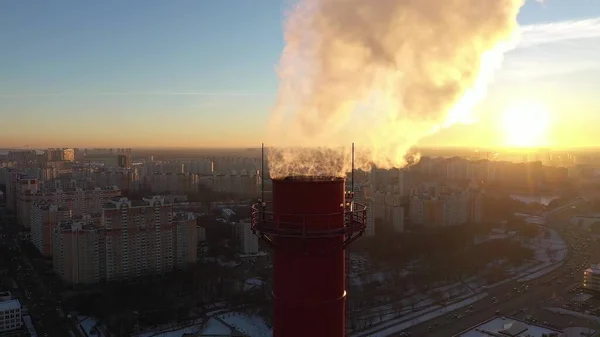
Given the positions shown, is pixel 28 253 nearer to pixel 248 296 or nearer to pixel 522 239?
pixel 248 296

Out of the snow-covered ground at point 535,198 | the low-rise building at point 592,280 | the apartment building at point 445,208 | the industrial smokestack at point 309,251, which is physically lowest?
the low-rise building at point 592,280

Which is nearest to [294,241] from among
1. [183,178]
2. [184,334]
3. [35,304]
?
[184,334]

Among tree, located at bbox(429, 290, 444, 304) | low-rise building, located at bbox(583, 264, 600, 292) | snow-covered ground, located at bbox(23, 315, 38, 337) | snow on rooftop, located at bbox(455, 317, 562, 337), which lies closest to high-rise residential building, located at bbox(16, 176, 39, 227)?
snow-covered ground, located at bbox(23, 315, 38, 337)

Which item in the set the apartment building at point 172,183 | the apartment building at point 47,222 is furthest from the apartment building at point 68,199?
the apartment building at point 172,183

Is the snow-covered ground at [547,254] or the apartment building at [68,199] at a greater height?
the apartment building at [68,199]

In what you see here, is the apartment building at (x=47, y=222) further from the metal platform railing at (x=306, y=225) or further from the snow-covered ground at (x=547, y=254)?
the metal platform railing at (x=306, y=225)

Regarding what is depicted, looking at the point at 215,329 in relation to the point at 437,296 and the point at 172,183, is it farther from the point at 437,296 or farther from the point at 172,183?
the point at 172,183

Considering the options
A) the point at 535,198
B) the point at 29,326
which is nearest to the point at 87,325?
the point at 29,326
